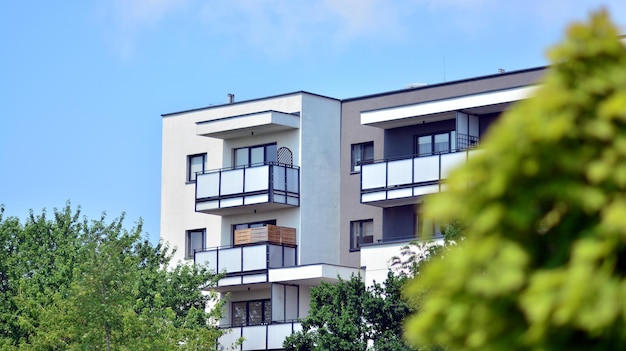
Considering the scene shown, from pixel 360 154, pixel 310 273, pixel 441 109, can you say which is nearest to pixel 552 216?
pixel 441 109

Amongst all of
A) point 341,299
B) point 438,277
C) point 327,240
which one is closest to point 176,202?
point 327,240

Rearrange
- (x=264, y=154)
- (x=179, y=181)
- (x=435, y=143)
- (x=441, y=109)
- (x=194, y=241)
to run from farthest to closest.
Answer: (x=179, y=181), (x=194, y=241), (x=264, y=154), (x=435, y=143), (x=441, y=109)

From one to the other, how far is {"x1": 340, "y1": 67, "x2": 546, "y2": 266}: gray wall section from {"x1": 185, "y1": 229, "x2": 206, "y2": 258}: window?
627cm

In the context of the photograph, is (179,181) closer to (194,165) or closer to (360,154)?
(194,165)

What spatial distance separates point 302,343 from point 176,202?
16.3 m

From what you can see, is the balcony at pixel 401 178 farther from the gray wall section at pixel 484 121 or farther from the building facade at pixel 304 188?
the gray wall section at pixel 484 121

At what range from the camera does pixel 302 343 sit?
43.2 m

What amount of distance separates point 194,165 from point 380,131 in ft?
31.0

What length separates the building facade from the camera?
48.4 meters

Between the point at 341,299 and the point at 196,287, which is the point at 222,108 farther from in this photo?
the point at 341,299

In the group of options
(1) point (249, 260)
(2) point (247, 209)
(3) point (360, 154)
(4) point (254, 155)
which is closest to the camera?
(1) point (249, 260)

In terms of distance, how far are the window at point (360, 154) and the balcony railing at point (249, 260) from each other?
3.90m

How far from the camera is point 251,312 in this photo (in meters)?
53.8

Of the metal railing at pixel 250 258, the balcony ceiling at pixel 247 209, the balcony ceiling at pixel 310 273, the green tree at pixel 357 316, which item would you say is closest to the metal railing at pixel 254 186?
the balcony ceiling at pixel 247 209
